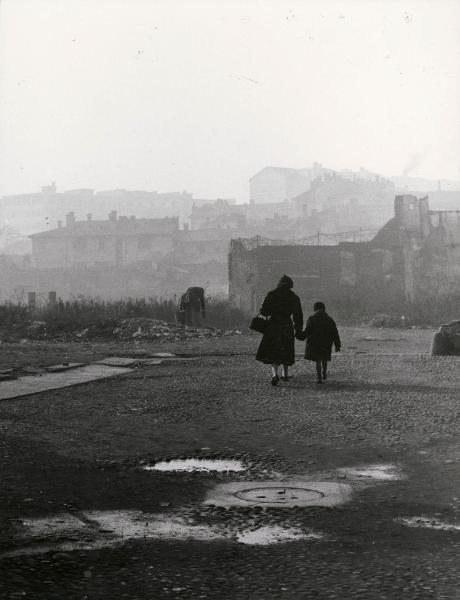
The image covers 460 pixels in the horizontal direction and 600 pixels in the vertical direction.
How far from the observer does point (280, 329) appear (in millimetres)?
12297

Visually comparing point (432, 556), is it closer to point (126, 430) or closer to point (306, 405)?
point (126, 430)

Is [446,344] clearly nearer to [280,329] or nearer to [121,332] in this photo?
[280,329]

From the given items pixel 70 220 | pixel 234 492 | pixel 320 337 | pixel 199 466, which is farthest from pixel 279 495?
pixel 70 220

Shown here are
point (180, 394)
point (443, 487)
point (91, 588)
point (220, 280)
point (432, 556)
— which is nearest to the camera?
point (91, 588)

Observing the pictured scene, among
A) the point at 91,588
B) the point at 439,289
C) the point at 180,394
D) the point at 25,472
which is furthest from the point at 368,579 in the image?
the point at 439,289

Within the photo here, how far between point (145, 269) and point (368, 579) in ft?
226

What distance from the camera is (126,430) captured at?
28.7 ft

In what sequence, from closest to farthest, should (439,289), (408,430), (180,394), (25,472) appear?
(25,472) → (408,430) → (180,394) → (439,289)

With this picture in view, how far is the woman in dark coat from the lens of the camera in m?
12.1

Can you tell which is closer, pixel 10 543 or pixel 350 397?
pixel 10 543

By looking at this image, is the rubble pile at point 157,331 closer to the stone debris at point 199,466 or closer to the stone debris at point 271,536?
the stone debris at point 199,466

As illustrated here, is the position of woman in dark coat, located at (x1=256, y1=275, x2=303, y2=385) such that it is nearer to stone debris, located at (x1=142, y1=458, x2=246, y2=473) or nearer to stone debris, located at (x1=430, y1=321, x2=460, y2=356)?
stone debris, located at (x1=142, y1=458, x2=246, y2=473)

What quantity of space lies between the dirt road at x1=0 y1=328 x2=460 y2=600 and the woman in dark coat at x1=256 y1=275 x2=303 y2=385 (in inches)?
16.9

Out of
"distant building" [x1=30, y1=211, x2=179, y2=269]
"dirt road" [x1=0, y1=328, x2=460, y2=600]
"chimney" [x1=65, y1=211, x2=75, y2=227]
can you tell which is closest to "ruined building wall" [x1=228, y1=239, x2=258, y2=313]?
"distant building" [x1=30, y1=211, x2=179, y2=269]
